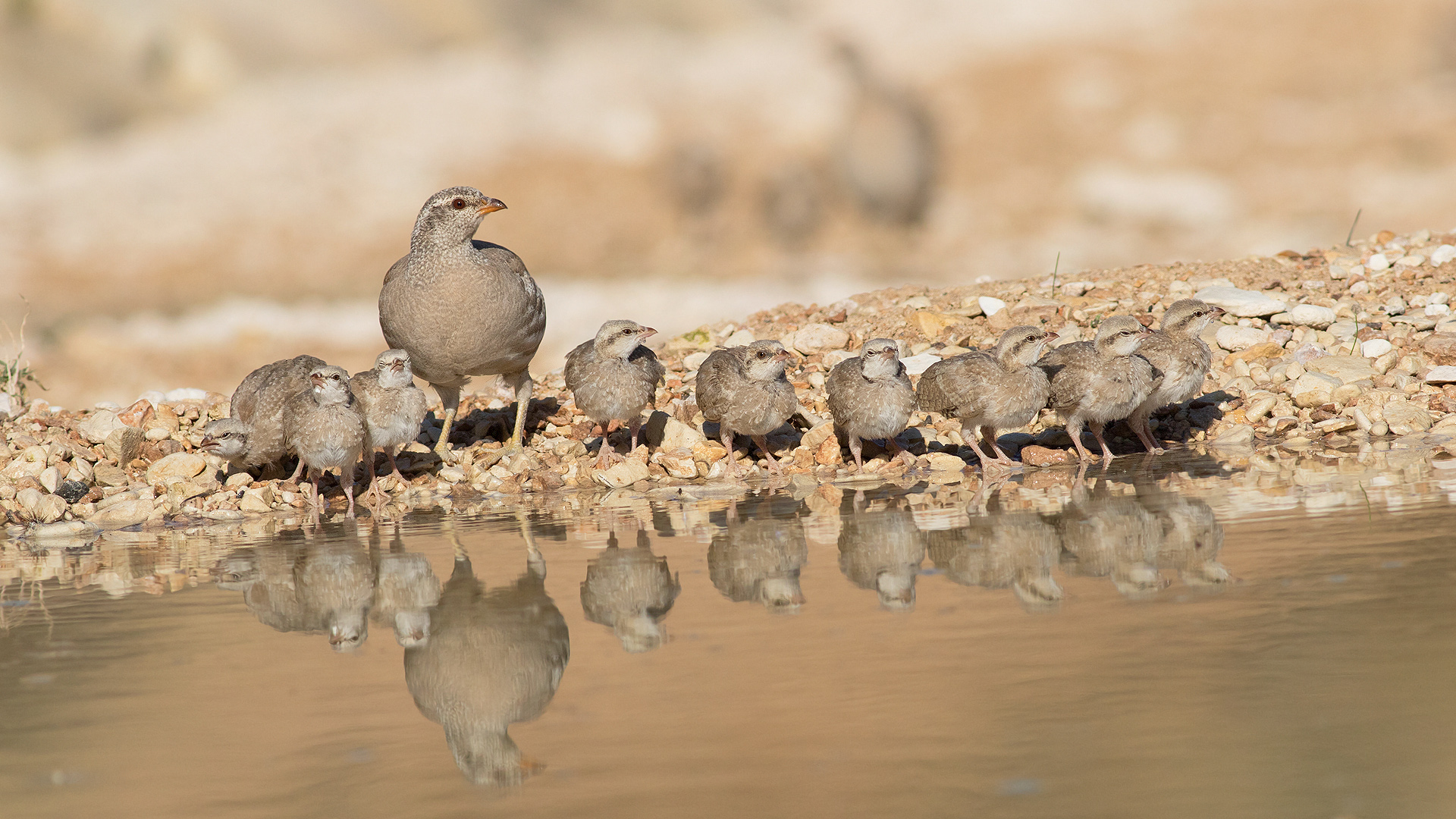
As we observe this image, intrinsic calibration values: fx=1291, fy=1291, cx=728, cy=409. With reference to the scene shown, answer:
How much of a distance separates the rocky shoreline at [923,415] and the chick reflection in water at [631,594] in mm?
2800

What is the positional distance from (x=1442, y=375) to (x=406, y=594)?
799 cm

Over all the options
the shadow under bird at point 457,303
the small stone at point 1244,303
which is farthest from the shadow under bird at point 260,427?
the small stone at point 1244,303

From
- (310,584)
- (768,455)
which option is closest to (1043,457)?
(768,455)

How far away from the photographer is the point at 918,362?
10930mm

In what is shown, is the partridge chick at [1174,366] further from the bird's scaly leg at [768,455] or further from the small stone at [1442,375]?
the bird's scaly leg at [768,455]

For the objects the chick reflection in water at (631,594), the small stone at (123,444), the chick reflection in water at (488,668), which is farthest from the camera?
the small stone at (123,444)

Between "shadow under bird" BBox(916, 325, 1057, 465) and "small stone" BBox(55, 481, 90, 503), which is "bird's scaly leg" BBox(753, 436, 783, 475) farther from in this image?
"small stone" BBox(55, 481, 90, 503)

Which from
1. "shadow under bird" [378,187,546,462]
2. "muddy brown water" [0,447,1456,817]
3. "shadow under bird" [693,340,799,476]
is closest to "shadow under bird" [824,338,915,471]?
"shadow under bird" [693,340,799,476]

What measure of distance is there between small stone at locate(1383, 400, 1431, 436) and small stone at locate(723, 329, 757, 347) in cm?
564

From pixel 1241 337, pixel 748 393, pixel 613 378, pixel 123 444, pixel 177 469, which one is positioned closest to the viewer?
pixel 748 393

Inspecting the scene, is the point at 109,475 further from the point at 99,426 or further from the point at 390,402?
the point at 390,402

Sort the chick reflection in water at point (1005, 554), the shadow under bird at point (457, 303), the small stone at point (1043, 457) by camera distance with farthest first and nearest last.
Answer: the shadow under bird at point (457, 303) < the small stone at point (1043, 457) < the chick reflection in water at point (1005, 554)

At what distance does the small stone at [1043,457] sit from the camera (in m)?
9.42

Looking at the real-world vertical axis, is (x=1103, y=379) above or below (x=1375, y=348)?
below
